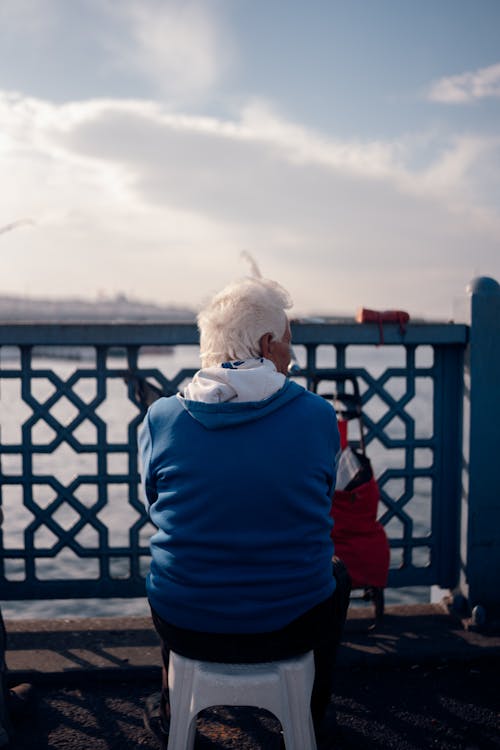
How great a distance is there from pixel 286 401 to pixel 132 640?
84.4 inches

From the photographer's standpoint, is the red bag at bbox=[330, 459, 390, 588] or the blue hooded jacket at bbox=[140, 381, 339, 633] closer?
the blue hooded jacket at bbox=[140, 381, 339, 633]

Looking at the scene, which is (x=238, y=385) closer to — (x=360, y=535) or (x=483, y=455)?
(x=360, y=535)

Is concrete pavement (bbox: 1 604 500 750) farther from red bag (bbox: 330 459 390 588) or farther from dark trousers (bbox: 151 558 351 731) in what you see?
dark trousers (bbox: 151 558 351 731)

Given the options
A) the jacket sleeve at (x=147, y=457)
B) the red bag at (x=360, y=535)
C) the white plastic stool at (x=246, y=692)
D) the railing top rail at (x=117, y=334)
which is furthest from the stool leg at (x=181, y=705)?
the railing top rail at (x=117, y=334)

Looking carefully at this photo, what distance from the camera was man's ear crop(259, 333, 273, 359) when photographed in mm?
2189

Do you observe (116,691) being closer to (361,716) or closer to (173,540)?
(361,716)

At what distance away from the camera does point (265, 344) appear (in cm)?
219

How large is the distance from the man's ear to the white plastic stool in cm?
94

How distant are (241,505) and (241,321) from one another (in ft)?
1.86

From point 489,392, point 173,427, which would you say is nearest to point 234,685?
point 173,427

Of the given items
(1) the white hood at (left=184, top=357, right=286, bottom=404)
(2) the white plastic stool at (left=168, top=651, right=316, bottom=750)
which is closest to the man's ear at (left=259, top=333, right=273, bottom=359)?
(1) the white hood at (left=184, top=357, right=286, bottom=404)

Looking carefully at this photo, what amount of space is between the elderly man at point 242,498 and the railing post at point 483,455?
1.87m

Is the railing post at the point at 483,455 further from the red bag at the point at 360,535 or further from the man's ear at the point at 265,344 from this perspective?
the man's ear at the point at 265,344

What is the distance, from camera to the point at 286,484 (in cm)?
202
